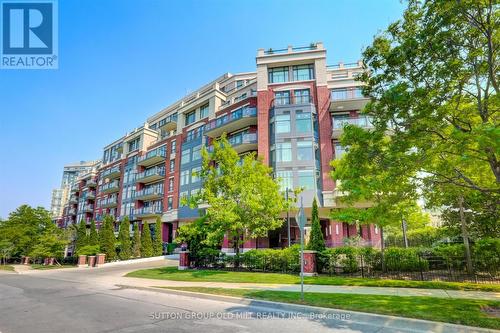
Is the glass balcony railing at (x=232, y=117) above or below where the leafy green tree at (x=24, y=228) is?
above

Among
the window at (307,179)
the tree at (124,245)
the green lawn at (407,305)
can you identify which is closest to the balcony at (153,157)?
the tree at (124,245)

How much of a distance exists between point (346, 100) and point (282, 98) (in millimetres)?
6821

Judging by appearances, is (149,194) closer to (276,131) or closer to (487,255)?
(276,131)

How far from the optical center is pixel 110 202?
196ft

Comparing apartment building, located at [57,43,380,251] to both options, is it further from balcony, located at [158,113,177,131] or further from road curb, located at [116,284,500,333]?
road curb, located at [116,284,500,333]

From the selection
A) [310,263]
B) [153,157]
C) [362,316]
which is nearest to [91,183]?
[153,157]

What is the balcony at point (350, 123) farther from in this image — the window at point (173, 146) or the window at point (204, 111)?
the window at point (173, 146)

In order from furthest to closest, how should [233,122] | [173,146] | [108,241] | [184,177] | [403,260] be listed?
[173,146], [184,177], [233,122], [108,241], [403,260]

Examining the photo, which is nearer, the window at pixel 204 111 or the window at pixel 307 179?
the window at pixel 307 179

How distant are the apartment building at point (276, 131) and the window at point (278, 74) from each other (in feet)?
0.38

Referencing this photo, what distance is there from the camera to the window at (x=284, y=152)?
31.5m

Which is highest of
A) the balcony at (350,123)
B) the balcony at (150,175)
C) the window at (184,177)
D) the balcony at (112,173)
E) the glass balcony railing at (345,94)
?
the glass balcony railing at (345,94)

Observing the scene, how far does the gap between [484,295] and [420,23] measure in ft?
30.1

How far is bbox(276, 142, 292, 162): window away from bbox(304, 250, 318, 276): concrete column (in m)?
16.1
